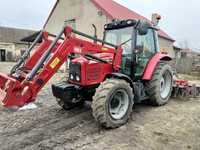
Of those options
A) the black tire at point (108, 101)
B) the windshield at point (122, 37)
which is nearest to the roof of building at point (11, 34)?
the windshield at point (122, 37)

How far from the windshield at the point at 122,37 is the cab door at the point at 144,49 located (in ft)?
0.67

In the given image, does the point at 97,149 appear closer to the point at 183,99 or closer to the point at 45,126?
the point at 45,126

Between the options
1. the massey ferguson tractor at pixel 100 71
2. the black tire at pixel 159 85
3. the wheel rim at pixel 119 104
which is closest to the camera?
the massey ferguson tractor at pixel 100 71

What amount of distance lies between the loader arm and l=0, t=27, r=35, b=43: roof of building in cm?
3481

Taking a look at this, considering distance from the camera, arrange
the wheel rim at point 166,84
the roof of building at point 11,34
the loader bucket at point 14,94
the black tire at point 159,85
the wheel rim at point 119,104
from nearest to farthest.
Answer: the loader bucket at point 14,94, the wheel rim at point 119,104, the black tire at point 159,85, the wheel rim at point 166,84, the roof of building at point 11,34

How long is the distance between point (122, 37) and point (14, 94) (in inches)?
128

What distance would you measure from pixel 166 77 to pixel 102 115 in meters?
3.24

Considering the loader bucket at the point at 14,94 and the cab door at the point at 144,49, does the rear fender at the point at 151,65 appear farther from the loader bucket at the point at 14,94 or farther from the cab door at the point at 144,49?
the loader bucket at the point at 14,94

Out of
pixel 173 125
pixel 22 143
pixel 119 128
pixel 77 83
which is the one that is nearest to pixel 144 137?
pixel 119 128

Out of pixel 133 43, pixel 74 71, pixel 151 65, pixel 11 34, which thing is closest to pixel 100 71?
pixel 74 71

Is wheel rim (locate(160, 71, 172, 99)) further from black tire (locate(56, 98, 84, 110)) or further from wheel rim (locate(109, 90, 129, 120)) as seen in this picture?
black tire (locate(56, 98, 84, 110))

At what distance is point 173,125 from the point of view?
6285mm

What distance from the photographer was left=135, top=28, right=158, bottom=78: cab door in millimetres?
7041

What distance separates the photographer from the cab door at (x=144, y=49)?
23.1ft
